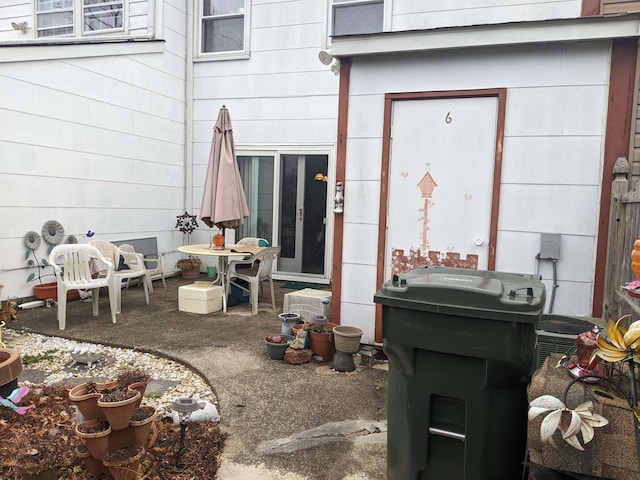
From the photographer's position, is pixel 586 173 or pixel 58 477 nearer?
pixel 58 477

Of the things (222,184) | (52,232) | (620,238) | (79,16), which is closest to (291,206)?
(222,184)

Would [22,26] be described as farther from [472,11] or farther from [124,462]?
[124,462]

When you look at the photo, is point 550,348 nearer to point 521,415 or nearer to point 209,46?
point 521,415

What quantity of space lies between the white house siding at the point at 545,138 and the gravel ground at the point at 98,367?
279 centimetres

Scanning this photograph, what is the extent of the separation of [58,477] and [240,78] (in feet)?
21.7

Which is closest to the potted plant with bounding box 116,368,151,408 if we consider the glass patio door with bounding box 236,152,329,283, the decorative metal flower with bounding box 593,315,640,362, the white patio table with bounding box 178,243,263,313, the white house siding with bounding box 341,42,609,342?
the decorative metal flower with bounding box 593,315,640,362

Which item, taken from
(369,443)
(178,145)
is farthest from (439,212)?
(178,145)

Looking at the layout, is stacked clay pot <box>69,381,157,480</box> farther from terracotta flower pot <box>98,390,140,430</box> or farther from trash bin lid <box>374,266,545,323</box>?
trash bin lid <box>374,266,545,323</box>

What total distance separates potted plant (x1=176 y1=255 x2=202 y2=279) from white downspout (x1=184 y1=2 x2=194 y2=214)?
912 millimetres

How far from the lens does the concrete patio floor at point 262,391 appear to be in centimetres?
252

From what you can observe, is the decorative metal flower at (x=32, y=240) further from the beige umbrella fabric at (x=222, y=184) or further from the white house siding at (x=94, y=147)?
the beige umbrella fabric at (x=222, y=184)

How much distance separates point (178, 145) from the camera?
7969mm

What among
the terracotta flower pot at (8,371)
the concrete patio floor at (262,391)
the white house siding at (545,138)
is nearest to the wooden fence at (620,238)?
the white house siding at (545,138)

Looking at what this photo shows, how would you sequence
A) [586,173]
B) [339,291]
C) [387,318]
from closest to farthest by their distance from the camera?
[387,318], [586,173], [339,291]
